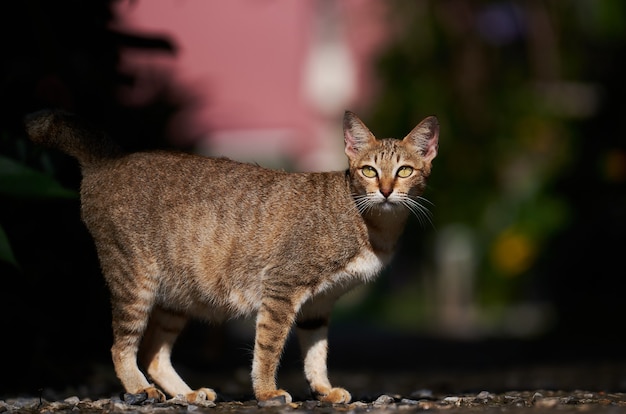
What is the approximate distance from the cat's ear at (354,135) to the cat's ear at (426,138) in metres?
0.22

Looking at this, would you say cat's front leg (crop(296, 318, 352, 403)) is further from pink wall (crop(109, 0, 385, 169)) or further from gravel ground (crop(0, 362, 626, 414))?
pink wall (crop(109, 0, 385, 169))

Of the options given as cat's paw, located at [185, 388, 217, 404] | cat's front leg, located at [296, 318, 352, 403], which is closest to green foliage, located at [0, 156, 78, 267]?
cat's paw, located at [185, 388, 217, 404]

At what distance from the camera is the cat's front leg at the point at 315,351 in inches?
258

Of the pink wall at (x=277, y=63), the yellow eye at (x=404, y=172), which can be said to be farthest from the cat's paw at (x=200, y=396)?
the pink wall at (x=277, y=63)

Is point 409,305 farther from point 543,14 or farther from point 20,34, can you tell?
point 20,34

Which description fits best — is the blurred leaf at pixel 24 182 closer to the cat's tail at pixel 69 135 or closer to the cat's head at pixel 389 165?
the cat's tail at pixel 69 135

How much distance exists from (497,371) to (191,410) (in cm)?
463

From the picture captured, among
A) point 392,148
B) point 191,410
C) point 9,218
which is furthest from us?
point 9,218

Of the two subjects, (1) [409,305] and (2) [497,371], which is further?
(1) [409,305]

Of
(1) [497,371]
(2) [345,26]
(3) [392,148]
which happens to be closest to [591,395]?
(3) [392,148]

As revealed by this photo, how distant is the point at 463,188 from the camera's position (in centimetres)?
1659

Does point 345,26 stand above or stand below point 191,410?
above

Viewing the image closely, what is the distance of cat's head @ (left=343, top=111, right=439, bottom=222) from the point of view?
617 cm

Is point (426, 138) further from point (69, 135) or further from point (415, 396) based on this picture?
point (69, 135)
